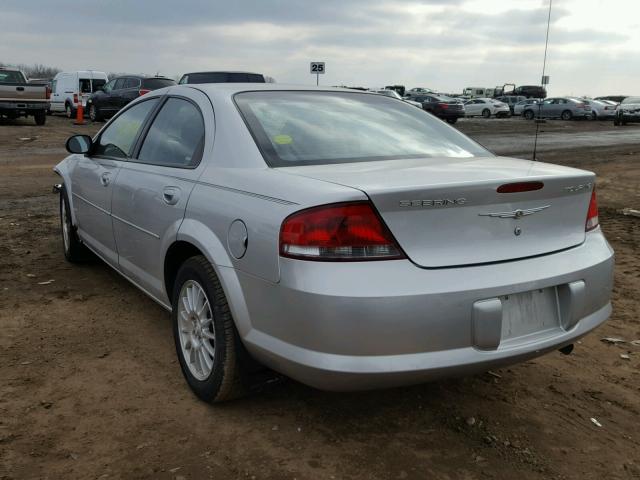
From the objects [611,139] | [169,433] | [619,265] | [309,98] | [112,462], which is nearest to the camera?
[112,462]

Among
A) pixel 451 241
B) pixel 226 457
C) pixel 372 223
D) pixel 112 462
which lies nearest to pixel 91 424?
pixel 112 462

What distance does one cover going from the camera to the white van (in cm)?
2727

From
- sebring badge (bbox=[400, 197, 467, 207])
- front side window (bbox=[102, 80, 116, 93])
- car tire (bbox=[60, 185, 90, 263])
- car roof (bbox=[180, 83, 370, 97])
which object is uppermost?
front side window (bbox=[102, 80, 116, 93])

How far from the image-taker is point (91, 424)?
9.59ft

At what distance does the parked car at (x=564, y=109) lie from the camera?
37.3 m

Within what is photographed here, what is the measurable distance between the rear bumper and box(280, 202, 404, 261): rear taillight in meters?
0.04

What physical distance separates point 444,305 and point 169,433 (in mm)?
1411

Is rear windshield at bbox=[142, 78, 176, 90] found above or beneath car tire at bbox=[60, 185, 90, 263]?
above

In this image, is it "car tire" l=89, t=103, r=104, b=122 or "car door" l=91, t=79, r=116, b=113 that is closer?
"car door" l=91, t=79, r=116, b=113

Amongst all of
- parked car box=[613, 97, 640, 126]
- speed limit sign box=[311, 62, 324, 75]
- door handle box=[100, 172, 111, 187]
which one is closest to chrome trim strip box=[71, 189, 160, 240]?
door handle box=[100, 172, 111, 187]

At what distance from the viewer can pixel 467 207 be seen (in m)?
2.51

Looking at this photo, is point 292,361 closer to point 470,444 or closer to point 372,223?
point 372,223

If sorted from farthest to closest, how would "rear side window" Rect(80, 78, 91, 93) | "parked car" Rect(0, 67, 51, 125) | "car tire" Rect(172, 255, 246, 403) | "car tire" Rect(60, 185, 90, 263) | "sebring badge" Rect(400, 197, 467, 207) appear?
"rear side window" Rect(80, 78, 91, 93), "parked car" Rect(0, 67, 51, 125), "car tire" Rect(60, 185, 90, 263), "car tire" Rect(172, 255, 246, 403), "sebring badge" Rect(400, 197, 467, 207)

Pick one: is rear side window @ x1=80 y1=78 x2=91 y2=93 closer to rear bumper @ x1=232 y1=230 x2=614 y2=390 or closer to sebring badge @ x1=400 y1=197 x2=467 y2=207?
rear bumper @ x1=232 y1=230 x2=614 y2=390
